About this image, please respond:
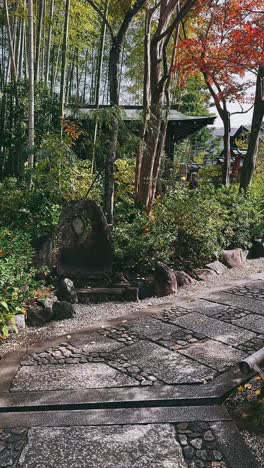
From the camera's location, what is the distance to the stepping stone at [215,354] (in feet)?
10.3

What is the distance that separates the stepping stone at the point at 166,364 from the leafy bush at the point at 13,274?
1073 mm

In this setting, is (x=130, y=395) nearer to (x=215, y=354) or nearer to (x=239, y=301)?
(x=215, y=354)

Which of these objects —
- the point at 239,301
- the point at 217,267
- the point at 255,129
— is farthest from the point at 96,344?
the point at 255,129

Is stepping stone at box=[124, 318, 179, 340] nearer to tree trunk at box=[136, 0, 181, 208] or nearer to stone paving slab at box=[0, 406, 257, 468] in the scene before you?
stone paving slab at box=[0, 406, 257, 468]

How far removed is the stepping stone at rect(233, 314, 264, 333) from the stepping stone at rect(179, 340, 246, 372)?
0.54 metres

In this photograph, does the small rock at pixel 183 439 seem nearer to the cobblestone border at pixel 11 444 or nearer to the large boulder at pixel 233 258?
the cobblestone border at pixel 11 444

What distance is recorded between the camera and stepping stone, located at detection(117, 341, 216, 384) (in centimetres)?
291

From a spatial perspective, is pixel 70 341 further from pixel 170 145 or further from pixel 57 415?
pixel 170 145

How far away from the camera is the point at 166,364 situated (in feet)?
10.2

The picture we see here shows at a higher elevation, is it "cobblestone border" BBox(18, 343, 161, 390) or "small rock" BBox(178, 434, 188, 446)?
"small rock" BBox(178, 434, 188, 446)

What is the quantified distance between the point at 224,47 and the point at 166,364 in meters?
8.32

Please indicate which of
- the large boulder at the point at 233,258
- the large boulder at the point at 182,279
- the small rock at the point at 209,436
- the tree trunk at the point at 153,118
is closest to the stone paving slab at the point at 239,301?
the large boulder at the point at 182,279

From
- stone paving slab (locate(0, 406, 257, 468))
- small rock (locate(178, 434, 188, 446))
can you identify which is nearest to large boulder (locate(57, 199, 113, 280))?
stone paving slab (locate(0, 406, 257, 468))

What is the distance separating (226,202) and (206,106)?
14936 mm
